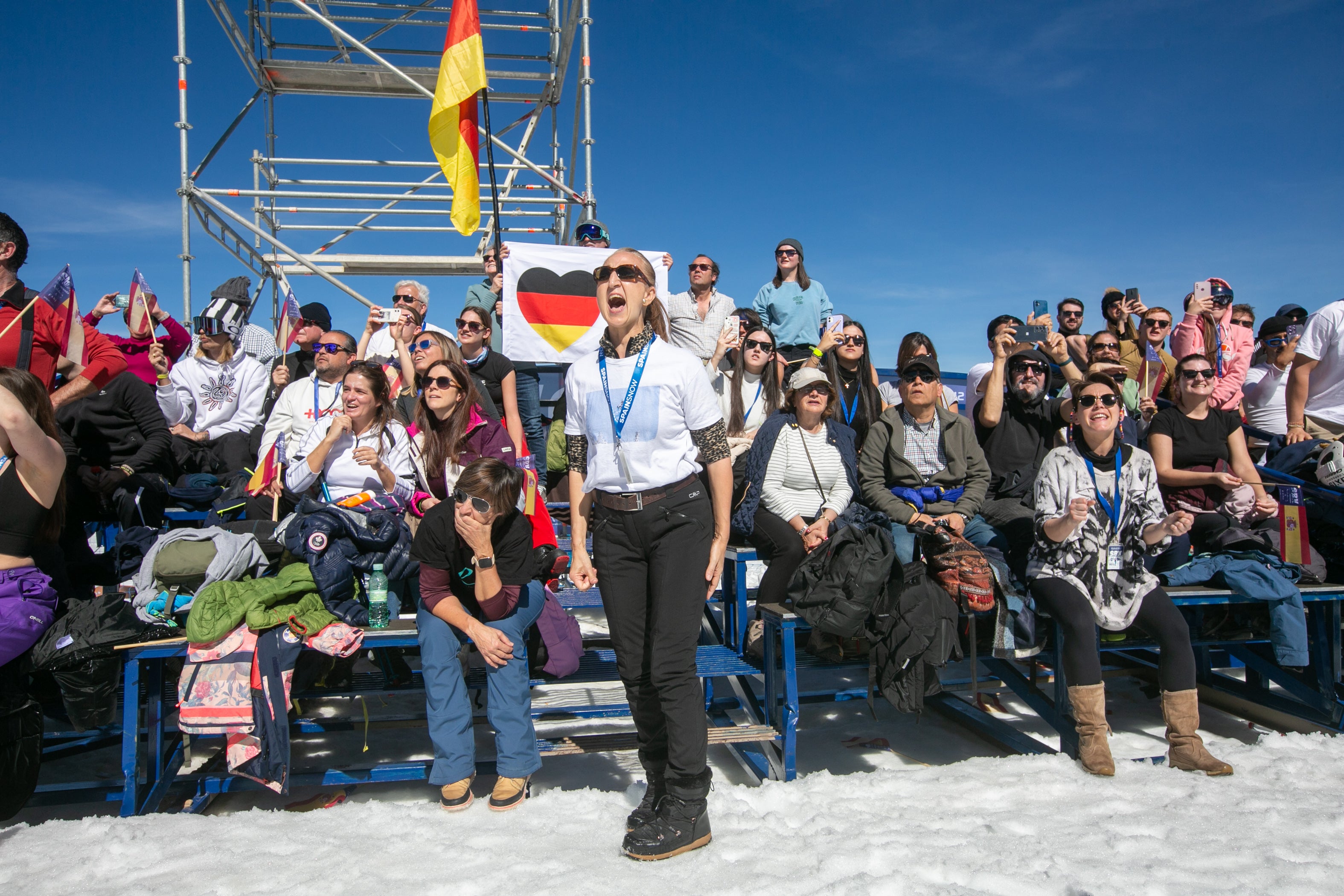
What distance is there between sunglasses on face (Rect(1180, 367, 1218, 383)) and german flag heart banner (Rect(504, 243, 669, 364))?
3750 millimetres

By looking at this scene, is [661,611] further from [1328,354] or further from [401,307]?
[1328,354]

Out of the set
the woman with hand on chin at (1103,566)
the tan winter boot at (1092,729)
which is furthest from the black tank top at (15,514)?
the tan winter boot at (1092,729)

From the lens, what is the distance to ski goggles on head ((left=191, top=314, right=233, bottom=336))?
576 centimetres

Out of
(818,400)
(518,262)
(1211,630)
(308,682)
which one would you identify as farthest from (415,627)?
(1211,630)

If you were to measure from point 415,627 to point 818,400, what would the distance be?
258cm

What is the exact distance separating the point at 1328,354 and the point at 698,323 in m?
4.39

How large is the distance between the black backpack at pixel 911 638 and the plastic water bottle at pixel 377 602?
2275 mm

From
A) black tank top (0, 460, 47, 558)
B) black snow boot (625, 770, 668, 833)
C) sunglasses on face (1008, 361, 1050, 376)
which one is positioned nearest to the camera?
black snow boot (625, 770, 668, 833)

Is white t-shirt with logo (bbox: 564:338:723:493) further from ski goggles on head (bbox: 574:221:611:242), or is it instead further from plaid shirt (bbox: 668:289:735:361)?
ski goggles on head (bbox: 574:221:611:242)

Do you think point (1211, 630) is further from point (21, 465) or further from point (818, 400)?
point (21, 465)

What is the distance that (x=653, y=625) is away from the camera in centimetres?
283

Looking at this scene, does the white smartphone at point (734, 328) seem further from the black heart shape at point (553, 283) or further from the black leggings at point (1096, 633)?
the black leggings at point (1096, 633)

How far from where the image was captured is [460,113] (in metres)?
5.90

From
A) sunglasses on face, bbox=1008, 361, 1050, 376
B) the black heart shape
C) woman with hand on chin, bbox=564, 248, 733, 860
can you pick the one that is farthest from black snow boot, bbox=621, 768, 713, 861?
the black heart shape
